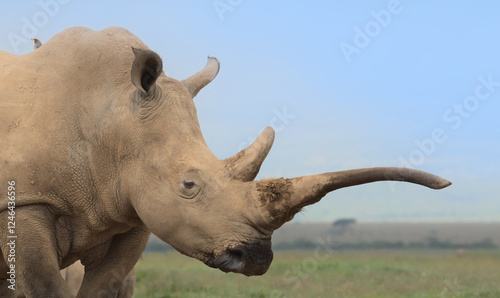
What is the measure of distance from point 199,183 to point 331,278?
941 cm

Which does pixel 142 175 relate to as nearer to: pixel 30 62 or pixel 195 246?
pixel 195 246

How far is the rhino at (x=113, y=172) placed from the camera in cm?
530

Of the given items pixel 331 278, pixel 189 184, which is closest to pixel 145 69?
pixel 189 184

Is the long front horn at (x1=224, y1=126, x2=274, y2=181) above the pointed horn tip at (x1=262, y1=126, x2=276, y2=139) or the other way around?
Result: the other way around

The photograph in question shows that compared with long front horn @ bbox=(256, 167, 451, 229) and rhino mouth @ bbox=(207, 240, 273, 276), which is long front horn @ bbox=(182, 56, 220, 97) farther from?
rhino mouth @ bbox=(207, 240, 273, 276)

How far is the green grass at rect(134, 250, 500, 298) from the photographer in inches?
469

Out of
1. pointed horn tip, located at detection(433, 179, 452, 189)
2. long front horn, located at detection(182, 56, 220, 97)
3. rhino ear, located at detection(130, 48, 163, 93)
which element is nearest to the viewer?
pointed horn tip, located at detection(433, 179, 452, 189)

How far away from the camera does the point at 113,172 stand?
5.84 m

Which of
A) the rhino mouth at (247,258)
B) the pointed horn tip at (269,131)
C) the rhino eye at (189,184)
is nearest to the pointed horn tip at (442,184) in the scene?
the rhino mouth at (247,258)

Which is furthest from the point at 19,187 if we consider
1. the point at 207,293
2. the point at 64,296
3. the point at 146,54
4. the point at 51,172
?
the point at 207,293

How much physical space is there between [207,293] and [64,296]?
20.2 ft

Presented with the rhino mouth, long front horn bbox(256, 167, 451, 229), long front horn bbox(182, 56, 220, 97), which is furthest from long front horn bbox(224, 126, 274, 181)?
long front horn bbox(182, 56, 220, 97)

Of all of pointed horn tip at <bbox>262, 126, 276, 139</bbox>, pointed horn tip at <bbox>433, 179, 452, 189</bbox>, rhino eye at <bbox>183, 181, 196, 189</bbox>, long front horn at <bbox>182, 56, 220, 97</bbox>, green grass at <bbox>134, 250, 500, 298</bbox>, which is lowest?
green grass at <bbox>134, 250, 500, 298</bbox>

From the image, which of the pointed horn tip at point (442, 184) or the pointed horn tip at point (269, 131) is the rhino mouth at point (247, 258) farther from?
the pointed horn tip at point (442, 184)
